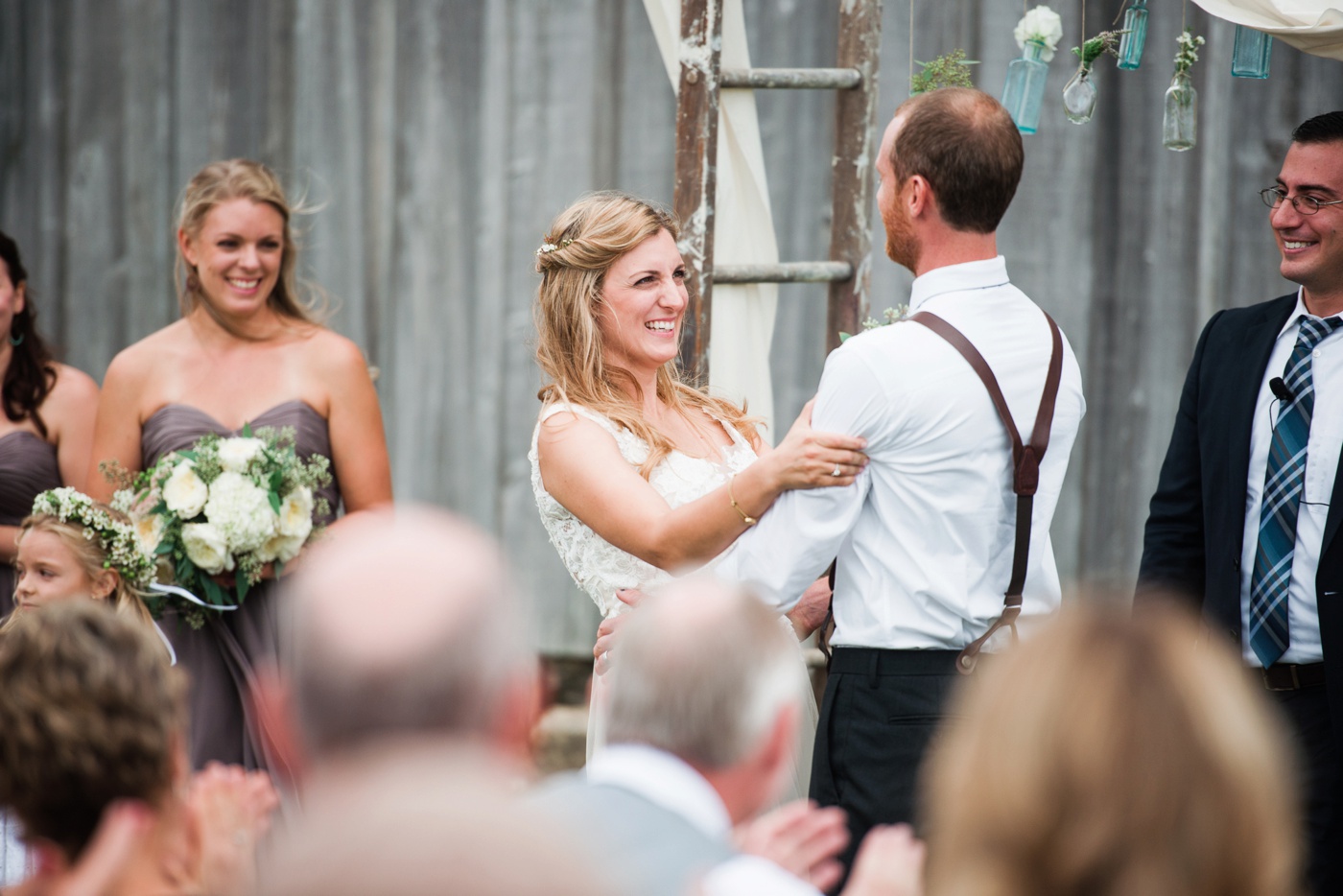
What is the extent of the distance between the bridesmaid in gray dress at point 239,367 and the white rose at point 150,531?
0.34m

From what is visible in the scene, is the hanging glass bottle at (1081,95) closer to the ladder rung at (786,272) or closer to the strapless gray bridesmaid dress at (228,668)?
the ladder rung at (786,272)

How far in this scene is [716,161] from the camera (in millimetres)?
3908

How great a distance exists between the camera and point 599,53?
5176 mm

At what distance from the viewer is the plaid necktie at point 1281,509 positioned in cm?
316

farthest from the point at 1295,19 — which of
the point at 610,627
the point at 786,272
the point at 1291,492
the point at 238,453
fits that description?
the point at 238,453

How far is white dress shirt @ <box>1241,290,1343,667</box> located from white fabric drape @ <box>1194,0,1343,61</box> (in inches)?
27.4

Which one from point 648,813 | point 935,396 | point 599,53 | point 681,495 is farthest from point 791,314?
point 648,813

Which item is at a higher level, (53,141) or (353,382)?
(53,141)

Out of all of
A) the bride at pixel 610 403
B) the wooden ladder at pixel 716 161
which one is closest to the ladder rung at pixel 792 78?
the wooden ladder at pixel 716 161

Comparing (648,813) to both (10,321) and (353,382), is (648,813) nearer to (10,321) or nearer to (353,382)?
(353,382)

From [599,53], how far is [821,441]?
3080 millimetres

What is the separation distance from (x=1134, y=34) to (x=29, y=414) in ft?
11.5

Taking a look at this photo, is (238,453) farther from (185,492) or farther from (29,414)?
(29,414)

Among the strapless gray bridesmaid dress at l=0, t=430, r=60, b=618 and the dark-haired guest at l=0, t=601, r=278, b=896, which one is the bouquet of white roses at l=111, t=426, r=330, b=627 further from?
the dark-haired guest at l=0, t=601, r=278, b=896
